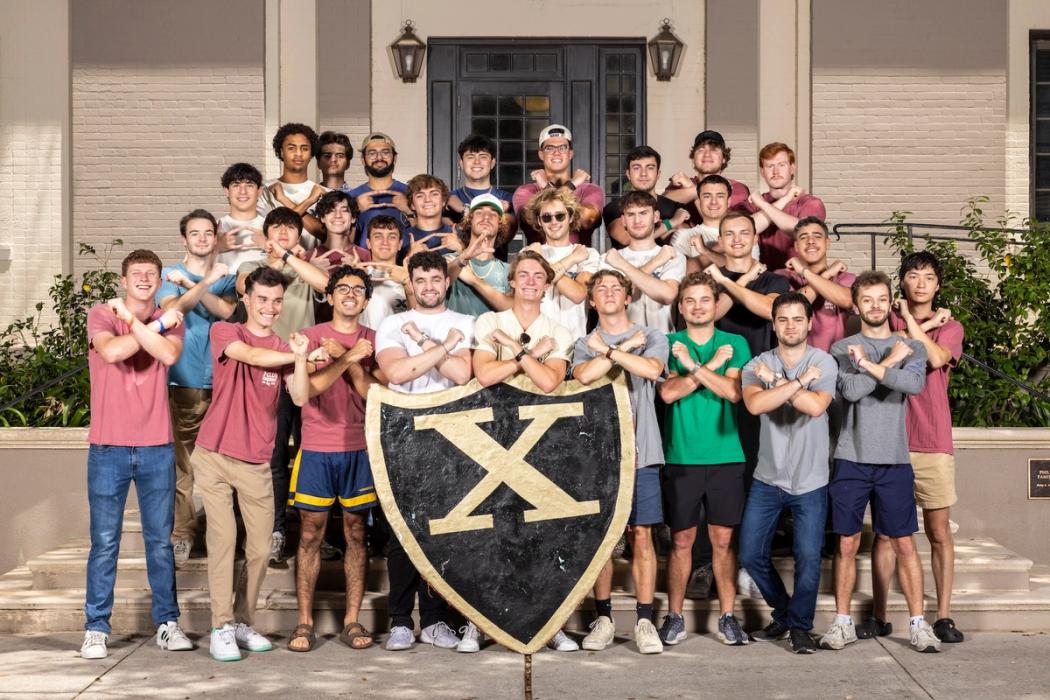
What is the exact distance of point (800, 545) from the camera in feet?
22.2

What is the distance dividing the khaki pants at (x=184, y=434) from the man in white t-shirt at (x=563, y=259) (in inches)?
76.0

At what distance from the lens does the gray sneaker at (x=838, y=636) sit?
6.69 meters

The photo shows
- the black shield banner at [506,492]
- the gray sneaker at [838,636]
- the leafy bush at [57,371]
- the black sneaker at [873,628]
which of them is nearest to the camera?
the black shield banner at [506,492]

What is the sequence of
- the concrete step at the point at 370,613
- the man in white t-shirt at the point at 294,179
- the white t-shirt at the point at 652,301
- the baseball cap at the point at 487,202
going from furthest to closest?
the man in white t-shirt at the point at 294,179
the baseball cap at the point at 487,202
the white t-shirt at the point at 652,301
the concrete step at the point at 370,613

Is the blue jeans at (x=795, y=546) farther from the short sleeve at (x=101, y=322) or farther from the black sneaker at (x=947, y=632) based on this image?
the short sleeve at (x=101, y=322)

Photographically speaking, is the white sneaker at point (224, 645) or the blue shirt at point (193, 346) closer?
the white sneaker at point (224, 645)

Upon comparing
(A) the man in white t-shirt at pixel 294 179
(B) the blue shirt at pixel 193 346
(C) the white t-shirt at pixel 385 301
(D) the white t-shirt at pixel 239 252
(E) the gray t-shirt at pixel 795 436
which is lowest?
(E) the gray t-shirt at pixel 795 436

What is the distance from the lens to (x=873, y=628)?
6941 millimetres

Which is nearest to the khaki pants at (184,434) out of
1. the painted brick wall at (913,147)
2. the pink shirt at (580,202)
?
the pink shirt at (580,202)

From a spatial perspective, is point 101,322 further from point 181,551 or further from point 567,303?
point 567,303

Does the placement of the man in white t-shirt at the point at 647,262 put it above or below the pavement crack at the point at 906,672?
above

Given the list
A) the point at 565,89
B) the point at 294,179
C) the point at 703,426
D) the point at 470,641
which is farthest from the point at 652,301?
the point at 565,89

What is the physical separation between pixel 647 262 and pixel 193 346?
248cm

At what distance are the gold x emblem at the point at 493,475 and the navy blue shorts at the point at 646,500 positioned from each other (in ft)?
1.34
